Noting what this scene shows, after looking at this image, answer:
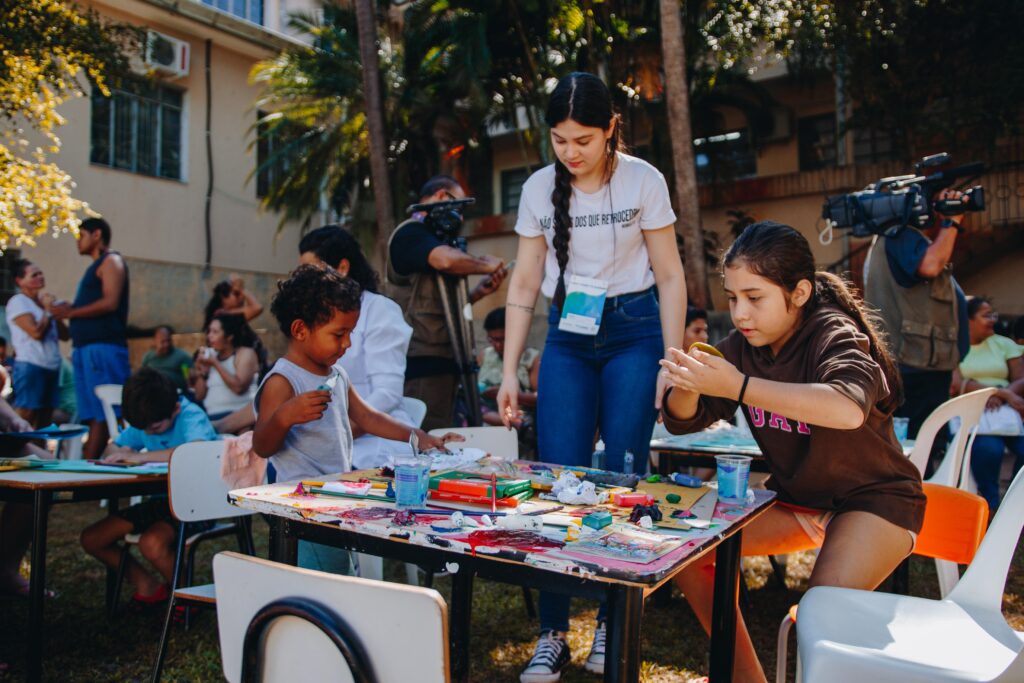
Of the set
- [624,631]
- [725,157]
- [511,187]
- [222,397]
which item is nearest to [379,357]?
[624,631]

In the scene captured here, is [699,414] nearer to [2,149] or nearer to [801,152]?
[2,149]

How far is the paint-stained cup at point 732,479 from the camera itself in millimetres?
2090

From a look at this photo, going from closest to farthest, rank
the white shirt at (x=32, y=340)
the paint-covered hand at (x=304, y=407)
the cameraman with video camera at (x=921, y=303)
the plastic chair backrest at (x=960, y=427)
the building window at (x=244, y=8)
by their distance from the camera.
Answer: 1. the paint-covered hand at (x=304, y=407)
2. the plastic chair backrest at (x=960, y=427)
3. the cameraman with video camera at (x=921, y=303)
4. the white shirt at (x=32, y=340)
5. the building window at (x=244, y=8)

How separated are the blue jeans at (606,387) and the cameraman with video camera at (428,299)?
3.85 ft

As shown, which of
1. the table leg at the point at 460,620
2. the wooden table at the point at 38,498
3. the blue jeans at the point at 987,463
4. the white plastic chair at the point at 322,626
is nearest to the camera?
the white plastic chair at the point at 322,626

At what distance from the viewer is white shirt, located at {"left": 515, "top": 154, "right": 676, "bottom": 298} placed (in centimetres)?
287

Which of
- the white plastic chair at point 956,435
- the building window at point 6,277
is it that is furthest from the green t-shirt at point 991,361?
the building window at point 6,277

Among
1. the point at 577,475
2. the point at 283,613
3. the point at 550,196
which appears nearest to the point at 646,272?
the point at 550,196

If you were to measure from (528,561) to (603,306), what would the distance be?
147 centimetres

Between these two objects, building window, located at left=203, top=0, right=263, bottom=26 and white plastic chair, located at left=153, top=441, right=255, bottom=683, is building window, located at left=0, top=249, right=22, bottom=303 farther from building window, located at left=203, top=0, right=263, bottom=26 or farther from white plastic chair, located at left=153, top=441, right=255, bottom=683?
white plastic chair, located at left=153, top=441, right=255, bottom=683

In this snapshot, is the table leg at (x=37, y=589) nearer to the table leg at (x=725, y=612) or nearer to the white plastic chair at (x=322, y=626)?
the white plastic chair at (x=322, y=626)

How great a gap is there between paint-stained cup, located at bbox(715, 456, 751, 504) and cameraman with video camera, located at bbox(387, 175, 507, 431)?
2.06 m

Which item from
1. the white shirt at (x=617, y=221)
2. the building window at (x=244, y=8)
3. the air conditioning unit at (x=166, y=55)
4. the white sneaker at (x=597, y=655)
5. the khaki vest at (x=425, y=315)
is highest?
the building window at (x=244, y=8)

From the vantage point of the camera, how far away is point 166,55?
13.1m
